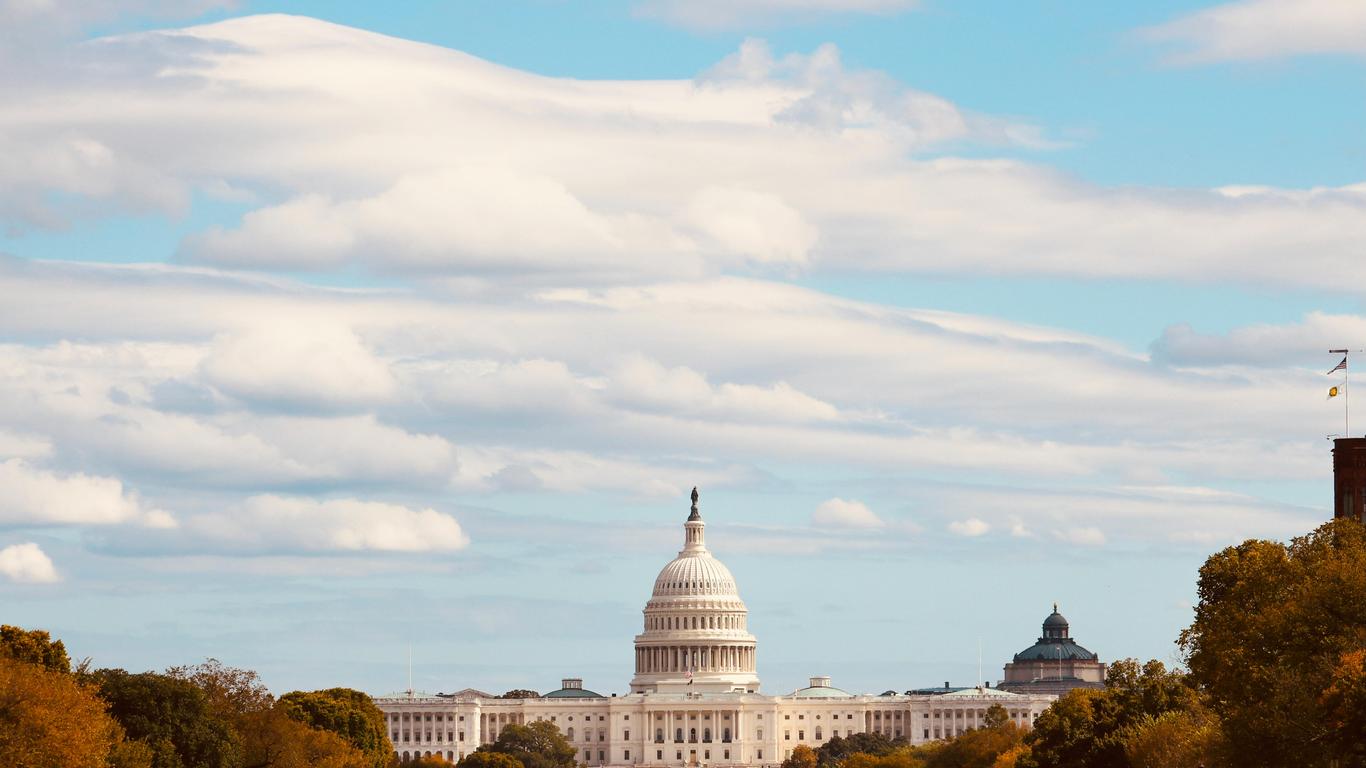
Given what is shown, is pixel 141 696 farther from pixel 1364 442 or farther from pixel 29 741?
pixel 1364 442

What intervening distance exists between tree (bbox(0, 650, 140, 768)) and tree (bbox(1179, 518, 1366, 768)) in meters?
43.3

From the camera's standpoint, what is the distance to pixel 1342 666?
91562 millimetres

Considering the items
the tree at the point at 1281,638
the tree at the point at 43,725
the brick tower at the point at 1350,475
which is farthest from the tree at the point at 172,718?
the brick tower at the point at 1350,475

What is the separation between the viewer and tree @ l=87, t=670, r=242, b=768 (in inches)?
5418

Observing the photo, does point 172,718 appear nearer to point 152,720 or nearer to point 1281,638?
point 152,720

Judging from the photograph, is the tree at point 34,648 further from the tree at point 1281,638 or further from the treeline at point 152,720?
the tree at point 1281,638

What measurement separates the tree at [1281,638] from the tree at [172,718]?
160 feet

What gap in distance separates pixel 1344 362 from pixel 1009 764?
47841 mm

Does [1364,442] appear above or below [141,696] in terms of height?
above

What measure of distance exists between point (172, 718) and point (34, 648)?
39.2ft

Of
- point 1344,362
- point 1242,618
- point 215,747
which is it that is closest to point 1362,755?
point 1242,618

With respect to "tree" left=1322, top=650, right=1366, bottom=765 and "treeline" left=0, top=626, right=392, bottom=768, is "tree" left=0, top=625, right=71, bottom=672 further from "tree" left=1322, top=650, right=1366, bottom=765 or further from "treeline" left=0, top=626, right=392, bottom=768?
"tree" left=1322, top=650, right=1366, bottom=765

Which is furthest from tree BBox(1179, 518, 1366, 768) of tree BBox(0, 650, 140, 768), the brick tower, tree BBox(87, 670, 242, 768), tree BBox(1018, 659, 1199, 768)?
tree BBox(87, 670, 242, 768)

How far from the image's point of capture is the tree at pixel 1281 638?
305ft
